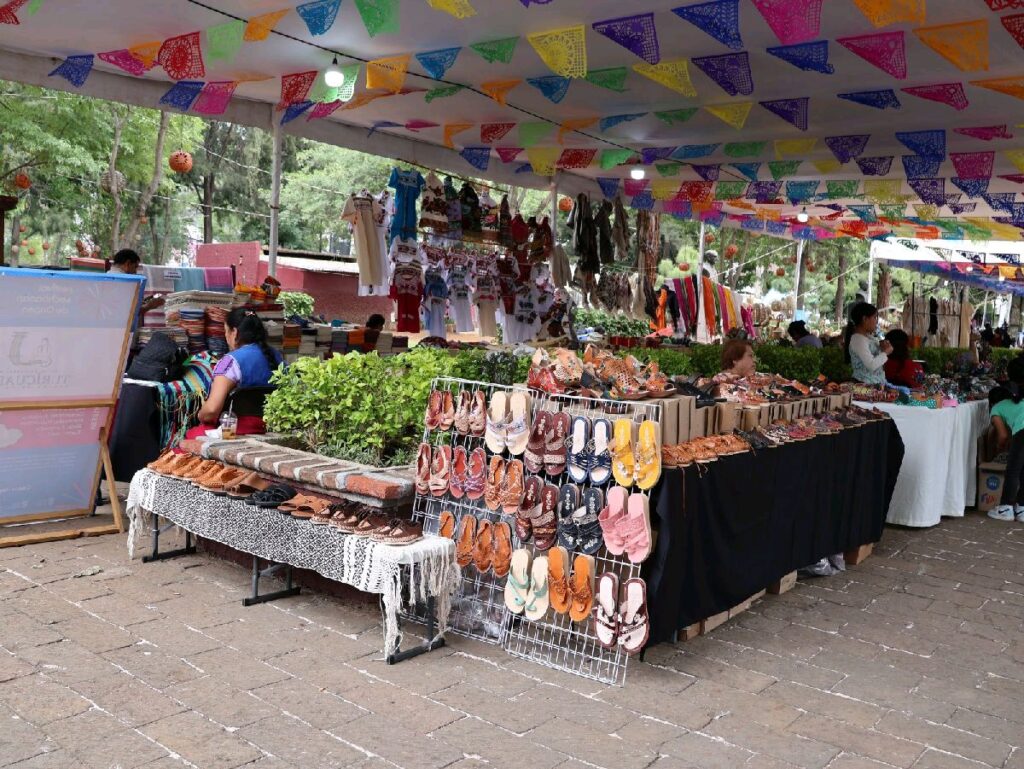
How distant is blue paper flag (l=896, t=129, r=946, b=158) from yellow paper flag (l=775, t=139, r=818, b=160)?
0.83m

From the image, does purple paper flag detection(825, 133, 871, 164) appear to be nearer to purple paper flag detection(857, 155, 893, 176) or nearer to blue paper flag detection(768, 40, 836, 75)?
purple paper flag detection(857, 155, 893, 176)

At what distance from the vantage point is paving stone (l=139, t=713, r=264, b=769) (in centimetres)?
298

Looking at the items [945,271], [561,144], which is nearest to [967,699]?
[561,144]

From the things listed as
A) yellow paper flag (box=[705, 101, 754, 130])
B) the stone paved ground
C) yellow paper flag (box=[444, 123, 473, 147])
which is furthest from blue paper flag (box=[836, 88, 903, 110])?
the stone paved ground

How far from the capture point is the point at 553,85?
283 inches

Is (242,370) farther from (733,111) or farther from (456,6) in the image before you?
(733,111)

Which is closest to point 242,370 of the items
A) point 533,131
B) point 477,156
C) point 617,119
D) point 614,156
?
point 533,131

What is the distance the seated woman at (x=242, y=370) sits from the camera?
5.69m

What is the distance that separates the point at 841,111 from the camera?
26.5ft

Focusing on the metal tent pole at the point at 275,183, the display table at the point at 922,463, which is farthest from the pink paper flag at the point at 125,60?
the display table at the point at 922,463

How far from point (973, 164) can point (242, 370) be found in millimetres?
8223

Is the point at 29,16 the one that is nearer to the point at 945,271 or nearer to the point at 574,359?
the point at 574,359

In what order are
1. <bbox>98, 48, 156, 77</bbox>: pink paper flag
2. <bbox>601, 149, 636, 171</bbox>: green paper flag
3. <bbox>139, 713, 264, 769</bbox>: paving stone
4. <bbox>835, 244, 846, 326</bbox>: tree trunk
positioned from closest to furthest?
<bbox>139, 713, 264, 769</bbox>: paving stone
<bbox>98, 48, 156, 77</bbox>: pink paper flag
<bbox>601, 149, 636, 171</bbox>: green paper flag
<bbox>835, 244, 846, 326</bbox>: tree trunk

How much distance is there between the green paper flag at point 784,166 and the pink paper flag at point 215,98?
20.1ft
